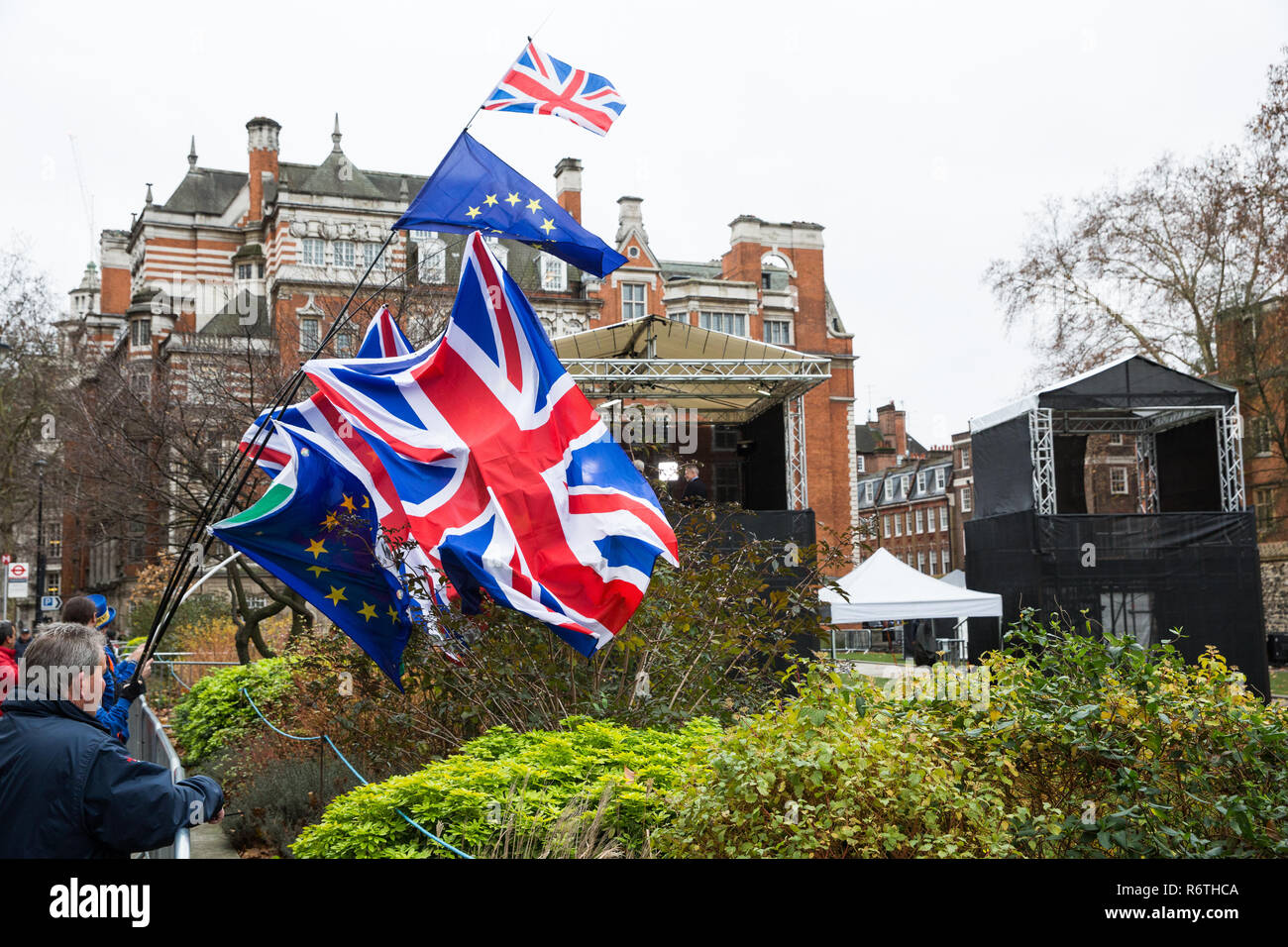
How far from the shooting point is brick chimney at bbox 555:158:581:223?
48.5m

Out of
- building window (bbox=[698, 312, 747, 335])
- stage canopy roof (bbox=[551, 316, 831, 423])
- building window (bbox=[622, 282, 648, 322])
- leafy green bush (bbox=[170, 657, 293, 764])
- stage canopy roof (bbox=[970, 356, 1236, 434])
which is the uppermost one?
building window (bbox=[622, 282, 648, 322])

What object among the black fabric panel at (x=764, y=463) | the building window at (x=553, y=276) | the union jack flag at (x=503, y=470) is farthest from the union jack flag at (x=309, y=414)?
the building window at (x=553, y=276)

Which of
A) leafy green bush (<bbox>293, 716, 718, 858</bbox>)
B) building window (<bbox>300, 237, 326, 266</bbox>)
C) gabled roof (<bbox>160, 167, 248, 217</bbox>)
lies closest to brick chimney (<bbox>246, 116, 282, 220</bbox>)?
gabled roof (<bbox>160, 167, 248, 217</bbox>)

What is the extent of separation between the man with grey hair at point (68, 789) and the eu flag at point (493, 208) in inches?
226

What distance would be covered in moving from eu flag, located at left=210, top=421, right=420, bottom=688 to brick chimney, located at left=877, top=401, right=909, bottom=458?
84.5 meters

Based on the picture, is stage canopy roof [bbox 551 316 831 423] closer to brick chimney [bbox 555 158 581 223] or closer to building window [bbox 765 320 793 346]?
building window [bbox 765 320 793 346]

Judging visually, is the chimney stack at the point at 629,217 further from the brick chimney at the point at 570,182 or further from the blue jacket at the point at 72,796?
the blue jacket at the point at 72,796

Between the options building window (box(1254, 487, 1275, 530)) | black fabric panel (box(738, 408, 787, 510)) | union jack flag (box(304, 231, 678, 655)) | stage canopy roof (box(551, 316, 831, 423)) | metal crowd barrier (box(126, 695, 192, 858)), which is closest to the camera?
metal crowd barrier (box(126, 695, 192, 858))

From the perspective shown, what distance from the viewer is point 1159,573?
1956 cm

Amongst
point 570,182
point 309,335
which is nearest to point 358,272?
point 309,335

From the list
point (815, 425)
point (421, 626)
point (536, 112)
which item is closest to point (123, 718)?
point (421, 626)

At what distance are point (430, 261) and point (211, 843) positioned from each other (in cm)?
2259

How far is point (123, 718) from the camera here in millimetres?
7191
